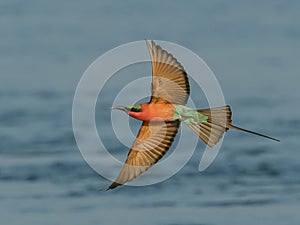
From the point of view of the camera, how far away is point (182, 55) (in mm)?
13141

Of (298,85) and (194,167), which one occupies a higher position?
(298,85)

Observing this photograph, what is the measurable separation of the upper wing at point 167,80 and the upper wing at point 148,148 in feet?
0.51

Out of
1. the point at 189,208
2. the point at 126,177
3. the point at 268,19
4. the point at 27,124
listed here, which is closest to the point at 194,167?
the point at 189,208

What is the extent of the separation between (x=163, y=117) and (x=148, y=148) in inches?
7.9

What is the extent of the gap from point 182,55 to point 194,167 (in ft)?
8.68

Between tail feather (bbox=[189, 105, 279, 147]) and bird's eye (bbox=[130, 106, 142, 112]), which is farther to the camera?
tail feather (bbox=[189, 105, 279, 147])

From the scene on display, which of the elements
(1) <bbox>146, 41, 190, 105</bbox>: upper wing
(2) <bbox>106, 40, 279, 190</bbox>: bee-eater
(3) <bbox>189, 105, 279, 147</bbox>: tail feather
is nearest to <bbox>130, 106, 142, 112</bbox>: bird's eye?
(2) <bbox>106, 40, 279, 190</bbox>: bee-eater

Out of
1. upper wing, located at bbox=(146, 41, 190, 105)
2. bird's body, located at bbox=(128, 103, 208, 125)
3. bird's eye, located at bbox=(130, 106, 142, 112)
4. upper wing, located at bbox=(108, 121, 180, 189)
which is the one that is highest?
upper wing, located at bbox=(146, 41, 190, 105)

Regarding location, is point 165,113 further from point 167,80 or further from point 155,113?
point 167,80

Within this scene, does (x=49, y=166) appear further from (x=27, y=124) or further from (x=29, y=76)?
Answer: (x=29, y=76)

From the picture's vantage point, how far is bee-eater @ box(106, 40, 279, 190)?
27.9ft

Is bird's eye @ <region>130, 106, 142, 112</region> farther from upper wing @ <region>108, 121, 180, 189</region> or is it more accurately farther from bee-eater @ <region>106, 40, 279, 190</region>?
upper wing @ <region>108, 121, 180, 189</region>

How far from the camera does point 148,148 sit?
8539 millimetres

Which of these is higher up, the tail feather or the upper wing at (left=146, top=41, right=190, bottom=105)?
the upper wing at (left=146, top=41, right=190, bottom=105)
